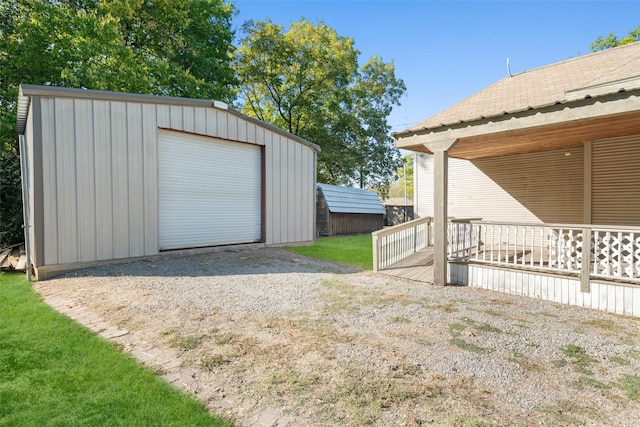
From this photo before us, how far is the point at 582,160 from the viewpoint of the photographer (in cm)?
792

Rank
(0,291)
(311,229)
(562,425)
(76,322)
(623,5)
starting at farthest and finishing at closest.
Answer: (623,5), (311,229), (0,291), (76,322), (562,425)

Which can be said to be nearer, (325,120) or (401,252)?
(401,252)

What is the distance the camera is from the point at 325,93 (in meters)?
24.9

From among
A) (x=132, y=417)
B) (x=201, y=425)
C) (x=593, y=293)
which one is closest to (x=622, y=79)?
(x=593, y=293)

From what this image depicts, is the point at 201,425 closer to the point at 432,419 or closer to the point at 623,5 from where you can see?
the point at 432,419

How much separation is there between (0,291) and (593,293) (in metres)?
8.86

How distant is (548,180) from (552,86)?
3.04m

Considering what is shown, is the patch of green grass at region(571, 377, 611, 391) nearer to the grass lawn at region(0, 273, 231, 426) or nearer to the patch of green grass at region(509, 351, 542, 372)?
the patch of green grass at region(509, 351, 542, 372)

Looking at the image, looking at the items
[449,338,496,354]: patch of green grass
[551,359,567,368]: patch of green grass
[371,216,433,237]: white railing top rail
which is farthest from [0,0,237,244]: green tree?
[551,359,567,368]: patch of green grass

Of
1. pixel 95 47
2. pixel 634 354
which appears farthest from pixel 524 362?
pixel 95 47

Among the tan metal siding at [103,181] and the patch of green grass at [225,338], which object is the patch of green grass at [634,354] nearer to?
the patch of green grass at [225,338]

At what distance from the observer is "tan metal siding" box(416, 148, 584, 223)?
8.12 m

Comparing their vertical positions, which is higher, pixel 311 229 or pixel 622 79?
pixel 622 79

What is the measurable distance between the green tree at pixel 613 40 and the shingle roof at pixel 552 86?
61.6 ft
